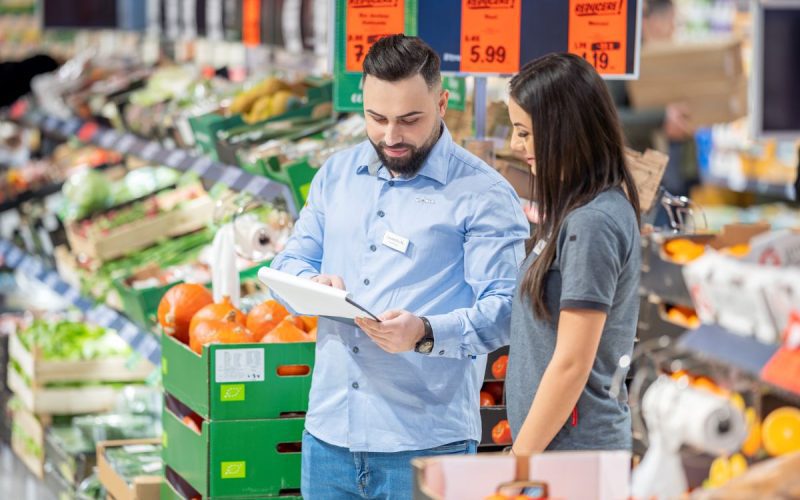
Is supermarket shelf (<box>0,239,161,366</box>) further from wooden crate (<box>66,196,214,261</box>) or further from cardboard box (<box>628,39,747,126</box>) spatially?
cardboard box (<box>628,39,747,126</box>)

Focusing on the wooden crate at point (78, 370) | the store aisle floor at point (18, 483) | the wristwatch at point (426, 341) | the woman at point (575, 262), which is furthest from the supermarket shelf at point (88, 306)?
the woman at point (575, 262)

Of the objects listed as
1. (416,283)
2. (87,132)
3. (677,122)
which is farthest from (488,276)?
(87,132)

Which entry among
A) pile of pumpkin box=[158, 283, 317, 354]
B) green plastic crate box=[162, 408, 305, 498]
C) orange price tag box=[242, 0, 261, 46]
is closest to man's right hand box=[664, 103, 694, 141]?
orange price tag box=[242, 0, 261, 46]

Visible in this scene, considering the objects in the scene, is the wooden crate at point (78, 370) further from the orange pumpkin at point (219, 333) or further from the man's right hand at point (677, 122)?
the man's right hand at point (677, 122)

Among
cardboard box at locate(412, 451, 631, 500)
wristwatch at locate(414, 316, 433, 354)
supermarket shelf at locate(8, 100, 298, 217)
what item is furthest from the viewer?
supermarket shelf at locate(8, 100, 298, 217)

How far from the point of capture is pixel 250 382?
3656 millimetres

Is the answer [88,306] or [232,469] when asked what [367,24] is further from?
[88,306]

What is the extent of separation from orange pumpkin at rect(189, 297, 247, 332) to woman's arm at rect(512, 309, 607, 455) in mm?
1490

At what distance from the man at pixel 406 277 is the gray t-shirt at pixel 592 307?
1.23 ft

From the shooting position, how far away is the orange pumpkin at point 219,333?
12.2 ft

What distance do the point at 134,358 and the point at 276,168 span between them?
1477mm

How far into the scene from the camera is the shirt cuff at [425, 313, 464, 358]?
2.99m

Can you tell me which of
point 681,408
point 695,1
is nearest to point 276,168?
point 681,408

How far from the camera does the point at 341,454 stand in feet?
10.4
